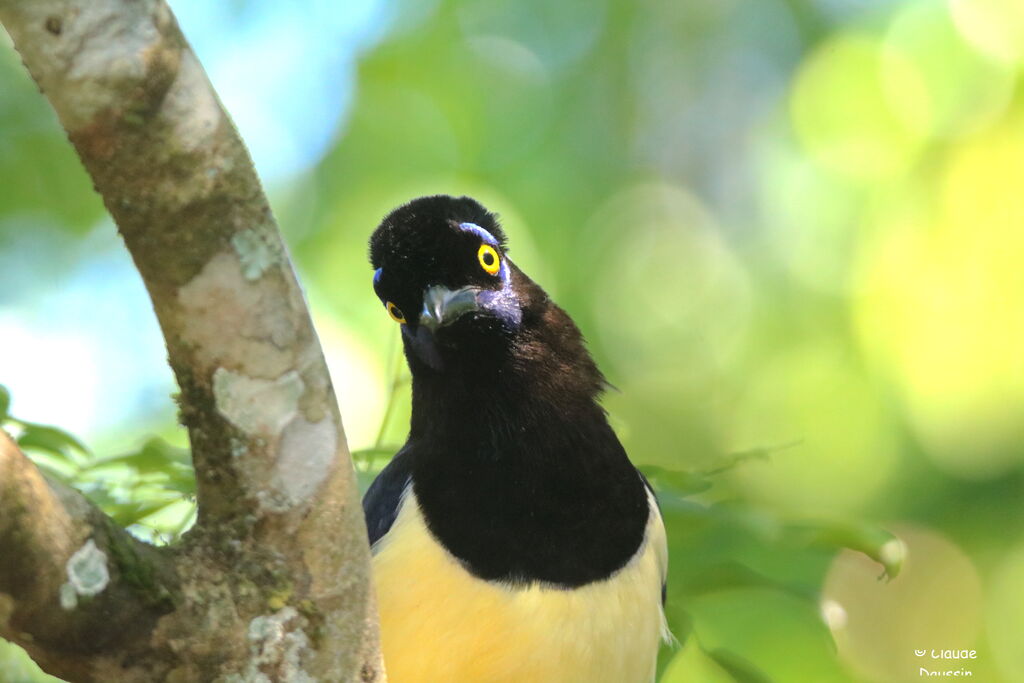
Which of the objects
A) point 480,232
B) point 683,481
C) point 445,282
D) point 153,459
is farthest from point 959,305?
point 153,459

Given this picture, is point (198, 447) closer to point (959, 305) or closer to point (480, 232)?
point (480, 232)

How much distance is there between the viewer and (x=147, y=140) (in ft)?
6.77

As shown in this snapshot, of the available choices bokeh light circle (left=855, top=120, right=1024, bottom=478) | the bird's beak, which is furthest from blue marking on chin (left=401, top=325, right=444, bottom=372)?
bokeh light circle (left=855, top=120, right=1024, bottom=478)

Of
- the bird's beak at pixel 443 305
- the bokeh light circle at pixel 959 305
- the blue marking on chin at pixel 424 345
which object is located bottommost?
the bokeh light circle at pixel 959 305

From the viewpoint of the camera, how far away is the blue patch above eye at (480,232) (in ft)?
Answer: 11.8

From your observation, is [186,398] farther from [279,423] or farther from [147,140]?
[147,140]

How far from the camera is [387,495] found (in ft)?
12.9

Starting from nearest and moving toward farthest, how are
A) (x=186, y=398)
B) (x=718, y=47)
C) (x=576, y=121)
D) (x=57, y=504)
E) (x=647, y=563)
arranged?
(x=57, y=504)
(x=186, y=398)
(x=647, y=563)
(x=576, y=121)
(x=718, y=47)

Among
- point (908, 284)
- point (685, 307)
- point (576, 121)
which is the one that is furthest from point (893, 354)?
point (576, 121)

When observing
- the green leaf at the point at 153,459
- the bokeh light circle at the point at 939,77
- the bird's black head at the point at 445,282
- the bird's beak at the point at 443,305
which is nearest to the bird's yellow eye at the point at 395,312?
the bird's black head at the point at 445,282

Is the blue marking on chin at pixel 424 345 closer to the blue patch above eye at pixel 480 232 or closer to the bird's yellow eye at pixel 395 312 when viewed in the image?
the bird's yellow eye at pixel 395 312

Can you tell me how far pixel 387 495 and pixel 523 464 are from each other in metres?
0.52

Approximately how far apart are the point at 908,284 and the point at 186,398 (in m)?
8.23

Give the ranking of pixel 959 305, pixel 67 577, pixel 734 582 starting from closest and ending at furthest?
1. pixel 67 577
2. pixel 734 582
3. pixel 959 305
